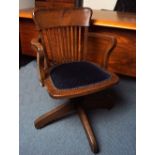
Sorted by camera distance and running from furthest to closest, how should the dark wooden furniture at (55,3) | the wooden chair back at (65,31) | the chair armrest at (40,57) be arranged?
the dark wooden furniture at (55,3)
the wooden chair back at (65,31)
the chair armrest at (40,57)

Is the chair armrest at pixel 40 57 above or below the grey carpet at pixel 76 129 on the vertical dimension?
above

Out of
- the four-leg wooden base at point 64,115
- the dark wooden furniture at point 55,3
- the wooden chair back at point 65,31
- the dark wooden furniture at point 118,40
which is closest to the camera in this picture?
the four-leg wooden base at point 64,115

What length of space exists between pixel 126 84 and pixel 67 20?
3.12ft

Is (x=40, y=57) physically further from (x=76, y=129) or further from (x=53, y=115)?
(x=76, y=129)

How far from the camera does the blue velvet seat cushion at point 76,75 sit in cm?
120

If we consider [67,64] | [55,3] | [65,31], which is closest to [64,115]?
[67,64]

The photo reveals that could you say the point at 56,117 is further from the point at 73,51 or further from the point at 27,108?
the point at 73,51

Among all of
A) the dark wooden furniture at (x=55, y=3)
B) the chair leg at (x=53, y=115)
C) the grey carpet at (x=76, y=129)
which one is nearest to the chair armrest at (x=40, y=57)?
the chair leg at (x=53, y=115)

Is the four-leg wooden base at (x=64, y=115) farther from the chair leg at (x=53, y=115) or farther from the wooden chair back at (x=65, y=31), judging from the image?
the wooden chair back at (x=65, y=31)

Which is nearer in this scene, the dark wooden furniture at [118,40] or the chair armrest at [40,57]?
the chair armrest at [40,57]

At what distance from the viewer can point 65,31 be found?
1.53 m

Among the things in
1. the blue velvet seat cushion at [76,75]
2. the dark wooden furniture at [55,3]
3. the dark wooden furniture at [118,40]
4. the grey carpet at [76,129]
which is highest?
the dark wooden furniture at [55,3]

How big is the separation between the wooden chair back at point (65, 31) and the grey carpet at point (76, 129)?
1.44 ft
